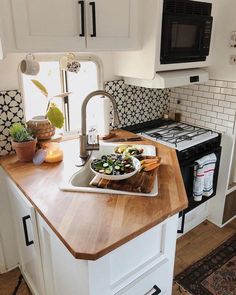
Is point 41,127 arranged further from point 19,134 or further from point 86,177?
point 86,177

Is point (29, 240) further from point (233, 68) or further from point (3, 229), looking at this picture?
point (233, 68)

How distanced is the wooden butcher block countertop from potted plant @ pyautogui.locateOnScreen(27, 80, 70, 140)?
12.0 inches

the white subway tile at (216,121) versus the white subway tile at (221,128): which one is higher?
the white subway tile at (216,121)

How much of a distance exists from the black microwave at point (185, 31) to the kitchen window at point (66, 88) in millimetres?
554

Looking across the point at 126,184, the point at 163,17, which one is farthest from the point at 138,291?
the point at 163,17

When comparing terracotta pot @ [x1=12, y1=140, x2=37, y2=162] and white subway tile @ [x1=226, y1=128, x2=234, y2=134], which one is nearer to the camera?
terracotta pot @ [x1=12, y1=140, x2=37, y2=162]

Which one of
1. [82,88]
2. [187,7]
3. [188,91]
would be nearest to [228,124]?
[188,91]

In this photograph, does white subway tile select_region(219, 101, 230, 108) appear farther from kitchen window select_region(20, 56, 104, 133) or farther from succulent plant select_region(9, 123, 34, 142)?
succulent plant select_region(9, 123, 34, 142)

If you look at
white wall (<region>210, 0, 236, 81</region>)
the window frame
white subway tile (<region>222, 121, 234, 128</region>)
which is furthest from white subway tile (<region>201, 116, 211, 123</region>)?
the window frame

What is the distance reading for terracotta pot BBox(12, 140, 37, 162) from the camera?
1.43 m

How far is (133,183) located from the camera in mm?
1228

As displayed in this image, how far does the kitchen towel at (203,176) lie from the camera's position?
1.92 m

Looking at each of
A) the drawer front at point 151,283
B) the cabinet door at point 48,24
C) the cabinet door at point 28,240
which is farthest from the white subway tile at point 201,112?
the cabinet door at point 28,240

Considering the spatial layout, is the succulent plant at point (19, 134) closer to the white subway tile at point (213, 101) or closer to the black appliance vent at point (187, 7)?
the black appliance vent at point (187, 7)
